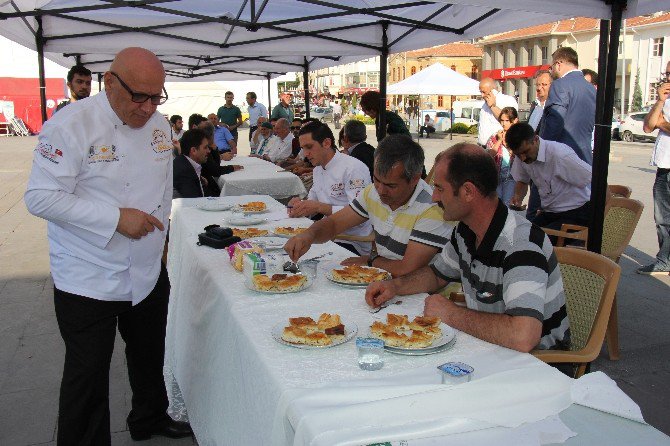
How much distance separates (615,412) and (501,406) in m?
0.30

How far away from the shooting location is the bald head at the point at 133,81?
2.23 meters

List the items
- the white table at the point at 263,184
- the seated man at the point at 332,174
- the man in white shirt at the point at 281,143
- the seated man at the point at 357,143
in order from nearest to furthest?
the seated man at the point at 332,174, the seated man at the point at 357,143, the white table at the point at 263,184, the man in white shirt at the point at 281,143

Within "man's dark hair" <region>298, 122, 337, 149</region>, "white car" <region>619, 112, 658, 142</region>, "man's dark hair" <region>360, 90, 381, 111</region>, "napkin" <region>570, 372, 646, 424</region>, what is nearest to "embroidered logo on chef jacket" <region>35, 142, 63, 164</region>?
"napkin" <region>570, 372, 646, 424</region>

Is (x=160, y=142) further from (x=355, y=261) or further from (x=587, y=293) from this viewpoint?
(x=587, y=293)

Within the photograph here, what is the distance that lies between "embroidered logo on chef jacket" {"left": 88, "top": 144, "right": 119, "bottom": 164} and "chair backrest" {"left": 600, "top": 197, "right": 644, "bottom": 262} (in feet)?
9.86

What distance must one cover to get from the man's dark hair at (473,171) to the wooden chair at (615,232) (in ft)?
6.72

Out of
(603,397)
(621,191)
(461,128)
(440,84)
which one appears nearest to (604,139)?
(621,191)

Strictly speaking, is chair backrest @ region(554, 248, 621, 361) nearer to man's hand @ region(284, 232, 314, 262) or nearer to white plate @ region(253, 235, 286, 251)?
man's hand @ region(284, 232, 314, 262)

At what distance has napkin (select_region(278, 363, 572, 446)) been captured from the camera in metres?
1.35

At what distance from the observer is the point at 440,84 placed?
18828 millimetres

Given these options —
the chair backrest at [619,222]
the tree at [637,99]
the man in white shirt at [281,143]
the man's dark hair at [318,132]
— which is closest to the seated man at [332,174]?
the man's dark hair at [318,132]

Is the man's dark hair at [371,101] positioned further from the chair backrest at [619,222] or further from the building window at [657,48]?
the building window at [657,48]

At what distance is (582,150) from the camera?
5297 mm

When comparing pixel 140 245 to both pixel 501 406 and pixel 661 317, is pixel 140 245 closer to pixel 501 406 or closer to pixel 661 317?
pixel 501 406
